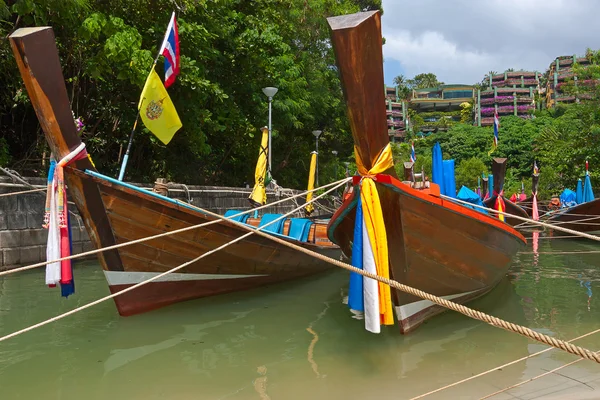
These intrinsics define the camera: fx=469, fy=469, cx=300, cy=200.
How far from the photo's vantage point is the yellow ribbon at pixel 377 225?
4.21 meters

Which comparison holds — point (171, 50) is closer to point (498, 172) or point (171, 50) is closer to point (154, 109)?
point (154, 109)

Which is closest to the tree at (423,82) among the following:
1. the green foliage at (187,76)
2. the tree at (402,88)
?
the tree at (402,88)

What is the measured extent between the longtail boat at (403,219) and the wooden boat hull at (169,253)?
5.28 ft

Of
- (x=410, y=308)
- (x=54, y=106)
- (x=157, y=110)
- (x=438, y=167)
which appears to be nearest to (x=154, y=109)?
(x=157, y=110)

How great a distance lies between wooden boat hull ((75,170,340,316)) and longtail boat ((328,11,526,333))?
5.28 ft

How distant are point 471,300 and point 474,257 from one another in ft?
2.96

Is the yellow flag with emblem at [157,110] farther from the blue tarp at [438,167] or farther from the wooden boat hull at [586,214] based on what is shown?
the wooden boat hull at [586,214]

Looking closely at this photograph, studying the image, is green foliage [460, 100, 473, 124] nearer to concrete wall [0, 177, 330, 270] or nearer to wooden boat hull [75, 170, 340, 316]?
concrete wall [0, 177, 330, 270]

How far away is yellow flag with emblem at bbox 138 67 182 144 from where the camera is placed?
18.8ft

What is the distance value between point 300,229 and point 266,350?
3.54 meters

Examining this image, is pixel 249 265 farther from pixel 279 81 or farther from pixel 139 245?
pixel 279 81

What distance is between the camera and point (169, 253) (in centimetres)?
583

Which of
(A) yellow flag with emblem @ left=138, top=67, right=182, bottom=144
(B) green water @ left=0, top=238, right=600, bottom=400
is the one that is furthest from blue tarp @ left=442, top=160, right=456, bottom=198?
(A) yellow flag with emblem @ left=138, top=67, right=182, bottom=144

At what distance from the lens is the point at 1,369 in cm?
412
